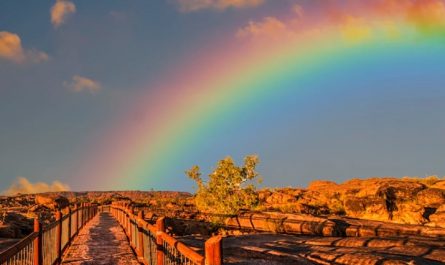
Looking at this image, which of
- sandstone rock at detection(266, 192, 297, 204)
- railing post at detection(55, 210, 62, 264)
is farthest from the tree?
railing post at detection(55, 210, 62, 264)

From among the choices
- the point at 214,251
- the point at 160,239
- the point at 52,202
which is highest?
the point at 52,202

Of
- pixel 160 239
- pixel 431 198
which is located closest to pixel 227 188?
pixel 431 198

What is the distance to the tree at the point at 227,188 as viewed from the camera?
46688 mm

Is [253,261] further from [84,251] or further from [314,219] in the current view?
[314,219]

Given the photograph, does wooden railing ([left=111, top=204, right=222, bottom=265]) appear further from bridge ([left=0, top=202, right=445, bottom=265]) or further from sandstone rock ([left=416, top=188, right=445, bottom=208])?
sandstone rock ([left=416, top=188, right=445, bottom=208])

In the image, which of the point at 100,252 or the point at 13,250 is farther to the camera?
the point at 100,252

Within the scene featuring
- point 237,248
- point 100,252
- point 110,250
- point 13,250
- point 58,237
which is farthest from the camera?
point 110,250

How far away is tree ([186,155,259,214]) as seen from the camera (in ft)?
153

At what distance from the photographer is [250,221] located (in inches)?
1399

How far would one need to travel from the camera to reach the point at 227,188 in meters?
47.7

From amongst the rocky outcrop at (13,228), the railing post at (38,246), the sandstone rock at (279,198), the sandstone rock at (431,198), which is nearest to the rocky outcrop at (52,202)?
the sandstone rock at (279,198)

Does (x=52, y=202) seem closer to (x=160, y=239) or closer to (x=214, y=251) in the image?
(x=160, y=239)

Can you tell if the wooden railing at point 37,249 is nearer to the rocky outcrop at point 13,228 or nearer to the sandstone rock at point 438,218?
the rocky outcrop at point 13,228

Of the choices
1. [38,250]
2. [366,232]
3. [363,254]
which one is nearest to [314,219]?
[366,232]
